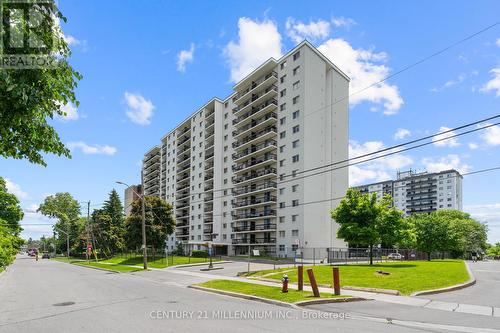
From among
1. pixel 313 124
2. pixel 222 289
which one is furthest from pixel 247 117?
pixel 222 289

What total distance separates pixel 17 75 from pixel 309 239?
163ft

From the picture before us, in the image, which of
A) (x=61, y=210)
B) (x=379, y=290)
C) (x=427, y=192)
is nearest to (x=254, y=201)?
(x=379, y=290)

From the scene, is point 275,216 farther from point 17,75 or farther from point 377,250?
point 17,75

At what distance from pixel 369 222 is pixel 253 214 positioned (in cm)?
3008

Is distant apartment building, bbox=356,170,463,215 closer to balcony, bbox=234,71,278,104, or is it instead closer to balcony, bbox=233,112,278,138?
balcony, bbox=233,112,278,138

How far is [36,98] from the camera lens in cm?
564

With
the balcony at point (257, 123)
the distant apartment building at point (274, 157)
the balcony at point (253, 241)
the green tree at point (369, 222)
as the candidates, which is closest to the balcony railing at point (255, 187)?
the distant apartment building at point (274, 157)

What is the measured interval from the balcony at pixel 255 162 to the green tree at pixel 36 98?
5419 centimetres

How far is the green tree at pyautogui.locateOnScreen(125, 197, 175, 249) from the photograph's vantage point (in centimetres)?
5031

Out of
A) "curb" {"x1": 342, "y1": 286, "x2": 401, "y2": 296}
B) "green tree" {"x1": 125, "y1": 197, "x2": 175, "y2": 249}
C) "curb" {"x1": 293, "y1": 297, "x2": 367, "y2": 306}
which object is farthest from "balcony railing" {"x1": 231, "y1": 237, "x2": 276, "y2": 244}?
"curb" {"x1": 293, "y1": 297, "x2": 367, "y2": 306}

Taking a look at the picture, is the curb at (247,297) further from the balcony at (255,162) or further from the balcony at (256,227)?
the balcony at (255,162)

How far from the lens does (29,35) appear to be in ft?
17.8

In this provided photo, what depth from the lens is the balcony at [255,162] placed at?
201ft

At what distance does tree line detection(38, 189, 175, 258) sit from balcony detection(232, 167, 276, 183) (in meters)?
16.6
